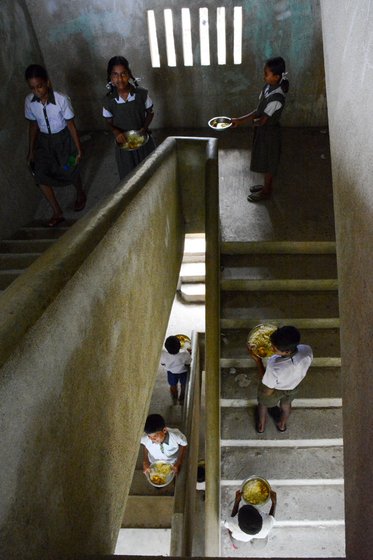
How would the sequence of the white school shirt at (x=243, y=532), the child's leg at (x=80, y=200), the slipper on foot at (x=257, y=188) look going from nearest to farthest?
the white school shirt at (x=243, y=532)
the child's leg at (x=80, y=200)
the slipper on foot at (x=257, y=188)

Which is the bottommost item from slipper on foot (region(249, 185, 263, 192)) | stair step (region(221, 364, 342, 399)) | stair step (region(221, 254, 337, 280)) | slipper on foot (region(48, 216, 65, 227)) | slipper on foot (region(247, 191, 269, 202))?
stair step (region(221, 364, 342, 399))

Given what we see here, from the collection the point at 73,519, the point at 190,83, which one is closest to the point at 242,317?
the point at 73,519

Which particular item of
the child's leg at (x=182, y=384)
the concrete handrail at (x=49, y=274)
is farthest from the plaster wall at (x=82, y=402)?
the child's leg at (x=182, y=384)

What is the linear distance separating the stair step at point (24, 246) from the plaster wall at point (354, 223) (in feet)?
11.5

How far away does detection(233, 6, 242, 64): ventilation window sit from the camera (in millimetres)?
6254

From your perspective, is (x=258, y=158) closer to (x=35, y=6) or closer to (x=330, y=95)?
(x=330, y=95)

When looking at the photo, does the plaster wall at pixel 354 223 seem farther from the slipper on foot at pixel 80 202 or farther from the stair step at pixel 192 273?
the stair step at pixel 192 273

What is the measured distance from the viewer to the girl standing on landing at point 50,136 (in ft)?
13.6

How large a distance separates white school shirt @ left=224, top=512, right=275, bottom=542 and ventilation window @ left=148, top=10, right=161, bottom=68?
6.55 metres

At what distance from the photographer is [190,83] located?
22.6ft

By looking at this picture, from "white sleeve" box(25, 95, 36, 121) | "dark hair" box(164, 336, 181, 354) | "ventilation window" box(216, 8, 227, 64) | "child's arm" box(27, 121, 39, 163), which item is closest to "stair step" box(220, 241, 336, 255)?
"dark hair" box(164, 336, 181, 354)

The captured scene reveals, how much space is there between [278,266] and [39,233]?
2999 mm

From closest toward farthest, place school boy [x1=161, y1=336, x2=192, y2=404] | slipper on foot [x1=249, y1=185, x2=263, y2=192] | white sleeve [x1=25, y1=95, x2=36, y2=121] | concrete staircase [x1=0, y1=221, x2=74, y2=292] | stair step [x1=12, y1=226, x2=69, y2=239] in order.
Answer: concrete staircase [x1=0, y1=221, x2=74, y2=292] → white sleeve [x1=25, y1=95, x2=36, y2=121] → stair step [x1=12, y1=226, x2=69, y2=239] → school boy [x1=161, y1=336, x2=192, y2=404] → slipper on foot [x1=249, y1=185, x2=263, y2=192]

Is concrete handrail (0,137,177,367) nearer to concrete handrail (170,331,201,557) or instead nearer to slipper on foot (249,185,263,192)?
slipper on foot (249,185,263,192)
